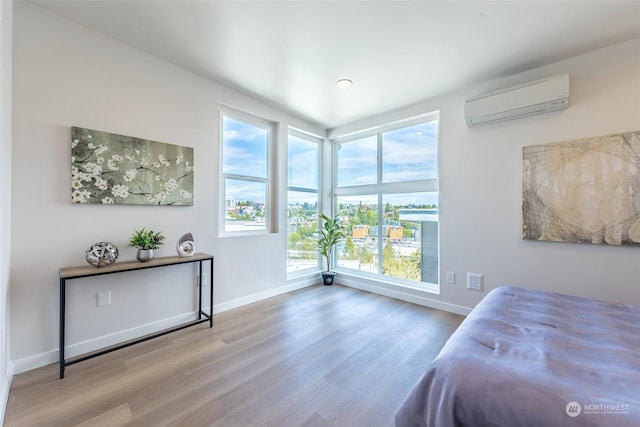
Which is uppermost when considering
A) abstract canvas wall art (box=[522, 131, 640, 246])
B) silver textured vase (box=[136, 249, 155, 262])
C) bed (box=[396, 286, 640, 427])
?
abstract canvas wall art (box=[522, 131, 640, 246])

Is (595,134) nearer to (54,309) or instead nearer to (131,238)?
(131,238)

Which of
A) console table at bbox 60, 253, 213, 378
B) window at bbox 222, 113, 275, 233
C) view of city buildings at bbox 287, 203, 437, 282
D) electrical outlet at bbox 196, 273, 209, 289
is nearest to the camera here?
console table at bbox 60, 253, 213, 378

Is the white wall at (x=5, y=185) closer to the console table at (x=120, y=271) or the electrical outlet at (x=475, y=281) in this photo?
the console table at (x=120, y=271)

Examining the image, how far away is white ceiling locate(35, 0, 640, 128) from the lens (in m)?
1.86

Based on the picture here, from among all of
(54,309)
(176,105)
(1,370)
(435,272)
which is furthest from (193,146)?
(435,272)

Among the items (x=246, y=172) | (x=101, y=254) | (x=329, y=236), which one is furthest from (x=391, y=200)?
(x=101, y=254)

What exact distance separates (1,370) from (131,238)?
3.55 feet

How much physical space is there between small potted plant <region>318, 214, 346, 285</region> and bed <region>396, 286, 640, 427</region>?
9.22 feet

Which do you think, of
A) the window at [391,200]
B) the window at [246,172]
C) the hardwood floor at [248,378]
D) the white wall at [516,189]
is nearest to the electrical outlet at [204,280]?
the hardwood floor at [248,378]

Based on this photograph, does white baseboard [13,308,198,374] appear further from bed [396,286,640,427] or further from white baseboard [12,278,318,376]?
bed [396,286,640,427]

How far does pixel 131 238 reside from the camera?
2.35m

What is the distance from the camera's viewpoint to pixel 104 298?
221 centimetres

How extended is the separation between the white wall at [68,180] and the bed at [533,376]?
2.42 m

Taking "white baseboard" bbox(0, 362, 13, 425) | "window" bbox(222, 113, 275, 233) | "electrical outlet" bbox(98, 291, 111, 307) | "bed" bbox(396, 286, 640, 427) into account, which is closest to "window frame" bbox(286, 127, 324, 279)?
"window" bbox(222, 113, 275, 233)
